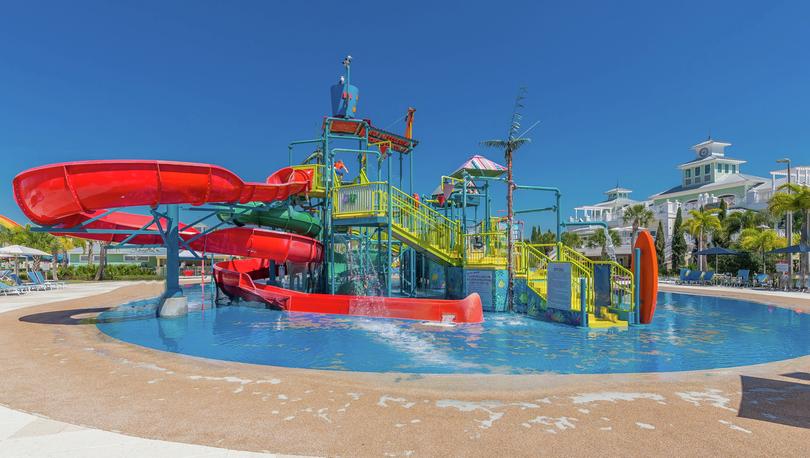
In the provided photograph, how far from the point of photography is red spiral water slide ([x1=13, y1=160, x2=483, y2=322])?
37.4 feet

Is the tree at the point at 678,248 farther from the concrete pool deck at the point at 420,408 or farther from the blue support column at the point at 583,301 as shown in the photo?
the concrete pool deck at the point at 420,408

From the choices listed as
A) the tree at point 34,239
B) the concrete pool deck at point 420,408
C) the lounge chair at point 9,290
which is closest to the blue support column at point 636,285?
the concrete pool deck at point 420,408

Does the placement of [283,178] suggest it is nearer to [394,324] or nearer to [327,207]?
[327,207]

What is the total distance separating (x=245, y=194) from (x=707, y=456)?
1391 centimetres

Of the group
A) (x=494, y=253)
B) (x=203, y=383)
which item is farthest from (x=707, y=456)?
(x=494, y=253)

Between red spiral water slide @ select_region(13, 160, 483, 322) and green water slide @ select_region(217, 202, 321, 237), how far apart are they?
132 centimetres

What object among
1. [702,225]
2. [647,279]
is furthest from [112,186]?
[702,225]

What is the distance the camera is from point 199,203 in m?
13.3

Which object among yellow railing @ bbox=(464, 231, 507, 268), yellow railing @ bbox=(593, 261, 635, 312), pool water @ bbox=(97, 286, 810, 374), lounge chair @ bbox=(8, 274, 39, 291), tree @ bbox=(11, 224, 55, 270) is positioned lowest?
pool water @ bbox=(97, 286, 810, 374)

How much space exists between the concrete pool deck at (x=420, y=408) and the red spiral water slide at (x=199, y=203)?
518cm

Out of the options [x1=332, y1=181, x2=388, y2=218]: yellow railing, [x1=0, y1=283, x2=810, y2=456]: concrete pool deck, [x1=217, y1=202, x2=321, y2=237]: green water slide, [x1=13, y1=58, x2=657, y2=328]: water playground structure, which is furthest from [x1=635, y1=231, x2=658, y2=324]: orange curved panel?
[x1=217, y1=202, x2=321, y2=237]: green water slide

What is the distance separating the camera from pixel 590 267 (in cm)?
1359

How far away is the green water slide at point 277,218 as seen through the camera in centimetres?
1900

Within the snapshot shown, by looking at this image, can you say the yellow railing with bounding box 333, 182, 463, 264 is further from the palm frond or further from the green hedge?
the green hedge
